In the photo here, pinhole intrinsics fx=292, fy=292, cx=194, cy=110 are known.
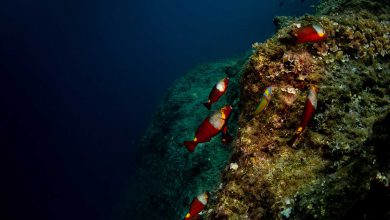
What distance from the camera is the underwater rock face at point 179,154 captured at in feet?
28.4

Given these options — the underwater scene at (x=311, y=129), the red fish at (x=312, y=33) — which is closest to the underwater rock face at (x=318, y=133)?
the underwater scene at (x=311, y=129)

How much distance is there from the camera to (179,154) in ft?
34.9

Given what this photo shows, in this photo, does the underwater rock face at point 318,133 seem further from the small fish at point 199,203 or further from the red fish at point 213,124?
the red fish at point 213,124

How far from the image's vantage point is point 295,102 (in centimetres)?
327

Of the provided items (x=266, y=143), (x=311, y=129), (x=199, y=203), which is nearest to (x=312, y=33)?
(x=311, y=129)

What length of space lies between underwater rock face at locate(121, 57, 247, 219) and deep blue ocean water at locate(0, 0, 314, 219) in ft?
15.7

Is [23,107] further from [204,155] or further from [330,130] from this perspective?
[330,130]

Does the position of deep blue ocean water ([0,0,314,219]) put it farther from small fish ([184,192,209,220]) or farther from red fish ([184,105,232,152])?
red fish ([184,105,232,152])

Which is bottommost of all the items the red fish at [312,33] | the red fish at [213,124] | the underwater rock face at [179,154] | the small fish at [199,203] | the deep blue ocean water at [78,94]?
the deep blue ocean water at [78,94]

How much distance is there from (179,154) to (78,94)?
96.1m

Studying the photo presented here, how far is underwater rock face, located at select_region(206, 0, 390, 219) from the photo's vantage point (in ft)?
5.92

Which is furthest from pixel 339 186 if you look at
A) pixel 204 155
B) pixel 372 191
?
pixel 204 155

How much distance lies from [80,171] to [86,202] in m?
12.0

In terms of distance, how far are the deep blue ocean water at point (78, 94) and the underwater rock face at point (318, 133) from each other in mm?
16108
